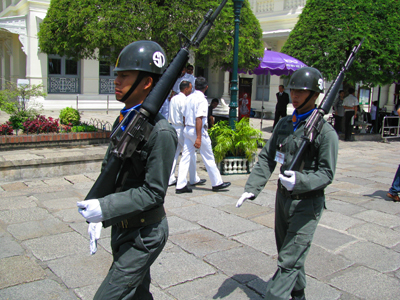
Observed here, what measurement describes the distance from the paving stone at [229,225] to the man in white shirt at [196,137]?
4.10 ft

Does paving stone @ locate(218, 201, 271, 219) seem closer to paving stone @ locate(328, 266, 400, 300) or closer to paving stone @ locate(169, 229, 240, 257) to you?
A: paving stone @ locate(169, 229, 240, 257)

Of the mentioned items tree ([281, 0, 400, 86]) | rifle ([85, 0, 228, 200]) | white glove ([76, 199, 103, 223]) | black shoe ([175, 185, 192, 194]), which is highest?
tree ([281, 0, 400, 86])

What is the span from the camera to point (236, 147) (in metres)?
7.13

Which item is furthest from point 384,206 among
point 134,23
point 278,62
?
point 278,62

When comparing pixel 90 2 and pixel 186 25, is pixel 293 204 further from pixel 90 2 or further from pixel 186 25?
pixel 90 2

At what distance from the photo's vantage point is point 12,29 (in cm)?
1669

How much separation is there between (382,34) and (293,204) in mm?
11444

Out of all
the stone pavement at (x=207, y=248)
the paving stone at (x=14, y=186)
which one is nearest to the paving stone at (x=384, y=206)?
the stone pavement at (x=207, y=248)

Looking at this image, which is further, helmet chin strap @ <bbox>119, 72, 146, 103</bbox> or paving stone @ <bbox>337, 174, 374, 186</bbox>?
paving stone @ <bbox>337, 174, 374, 186</bbox>

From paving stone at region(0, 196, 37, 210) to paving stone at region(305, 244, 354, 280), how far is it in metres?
3.74

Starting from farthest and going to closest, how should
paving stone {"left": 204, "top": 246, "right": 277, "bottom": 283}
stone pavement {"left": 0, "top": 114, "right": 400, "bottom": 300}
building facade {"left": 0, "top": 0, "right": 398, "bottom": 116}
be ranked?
building facade {"left": 0, "top": 0, "right": 398, "bottom": 116}, paving stone {"left": 204, "top": 246, "right": 277, "bottom": 283}, stone pavement {"left": 0, "top": 114, "right": 400, "bottom": 300}

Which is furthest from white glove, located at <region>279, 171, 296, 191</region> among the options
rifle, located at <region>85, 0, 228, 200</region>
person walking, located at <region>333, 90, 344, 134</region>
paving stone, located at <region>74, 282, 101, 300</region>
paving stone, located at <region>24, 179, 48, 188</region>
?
person walking, located at <region>333, 90, 344, 134</region>

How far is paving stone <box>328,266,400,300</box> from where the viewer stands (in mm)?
3047

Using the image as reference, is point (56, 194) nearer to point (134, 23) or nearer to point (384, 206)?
point (134, 23)
